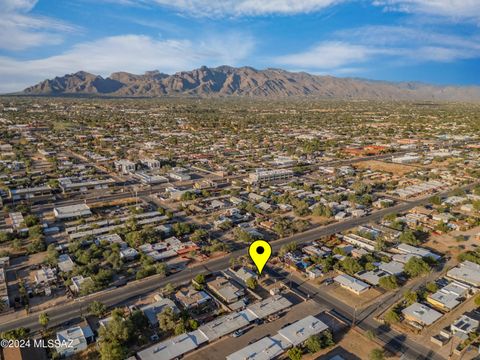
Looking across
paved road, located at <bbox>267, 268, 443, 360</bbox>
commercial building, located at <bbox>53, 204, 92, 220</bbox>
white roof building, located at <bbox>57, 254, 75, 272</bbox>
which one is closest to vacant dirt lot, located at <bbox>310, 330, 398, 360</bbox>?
paved road, located at <bbox>267, 268, 443, 360</bbox>

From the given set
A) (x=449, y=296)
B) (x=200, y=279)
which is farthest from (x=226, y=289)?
(x=449, y=296)

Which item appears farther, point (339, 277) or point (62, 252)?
point (62, 252)

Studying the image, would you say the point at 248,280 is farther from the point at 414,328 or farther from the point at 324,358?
the point at 414,328

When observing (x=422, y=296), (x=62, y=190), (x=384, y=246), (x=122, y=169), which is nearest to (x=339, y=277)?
(x=422, y=296)

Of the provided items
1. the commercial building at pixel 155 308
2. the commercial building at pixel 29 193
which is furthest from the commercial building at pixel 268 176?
the commercial building at pixel 155 308

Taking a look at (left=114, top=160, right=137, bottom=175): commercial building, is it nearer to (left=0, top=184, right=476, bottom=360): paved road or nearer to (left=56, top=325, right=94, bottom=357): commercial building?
(left=0, top=184, right=476, bottom=360): paved road
